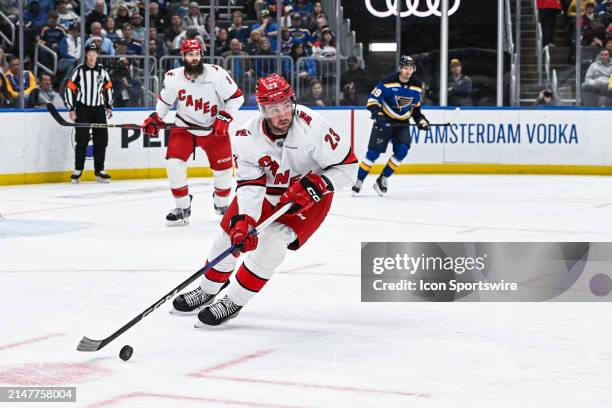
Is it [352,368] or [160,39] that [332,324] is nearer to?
[352,368]

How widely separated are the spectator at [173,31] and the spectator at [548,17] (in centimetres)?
446

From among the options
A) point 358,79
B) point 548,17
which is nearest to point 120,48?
point 358,79

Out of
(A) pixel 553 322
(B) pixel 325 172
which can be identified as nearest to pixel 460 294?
(A) pixel 553 322

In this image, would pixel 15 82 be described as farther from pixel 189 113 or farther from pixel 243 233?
pixel 243 233

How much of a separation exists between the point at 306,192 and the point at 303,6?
983 centimetres

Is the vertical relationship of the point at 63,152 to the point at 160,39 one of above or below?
below

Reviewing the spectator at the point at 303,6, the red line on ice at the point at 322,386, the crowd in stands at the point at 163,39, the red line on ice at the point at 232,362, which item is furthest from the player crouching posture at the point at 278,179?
the spectator at the point at 303,6

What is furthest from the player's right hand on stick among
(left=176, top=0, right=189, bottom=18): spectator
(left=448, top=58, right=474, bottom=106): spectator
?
(left=176, top=0, right=189, bottom=18): spectator

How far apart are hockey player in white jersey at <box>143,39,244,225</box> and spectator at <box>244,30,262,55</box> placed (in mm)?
5035

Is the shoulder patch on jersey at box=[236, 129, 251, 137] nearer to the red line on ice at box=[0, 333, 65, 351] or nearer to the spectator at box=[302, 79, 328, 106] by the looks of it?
the red line on ice at box=[0, 333, 65, 351]

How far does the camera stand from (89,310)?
16.0 ft

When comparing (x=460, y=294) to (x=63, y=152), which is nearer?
(x=460, y=294)

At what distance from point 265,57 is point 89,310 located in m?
8.44

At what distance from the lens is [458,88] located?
13.5 meters
